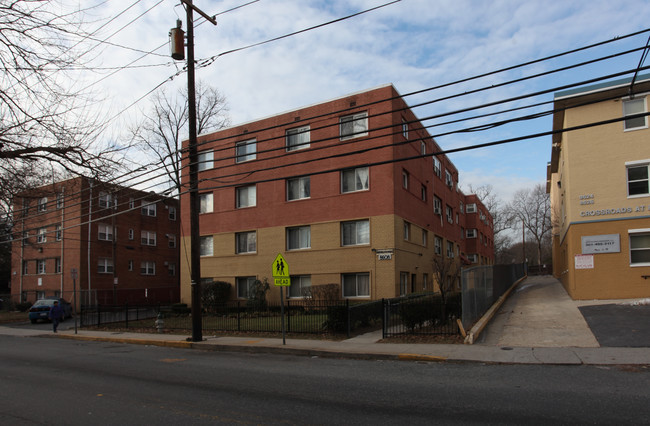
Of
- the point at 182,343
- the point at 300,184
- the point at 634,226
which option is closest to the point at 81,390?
the point at 182,343

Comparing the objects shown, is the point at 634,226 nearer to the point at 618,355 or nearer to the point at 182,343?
the point at 618,355

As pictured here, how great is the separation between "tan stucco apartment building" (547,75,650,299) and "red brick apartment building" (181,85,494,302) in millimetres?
7155

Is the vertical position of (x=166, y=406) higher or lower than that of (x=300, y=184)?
lower

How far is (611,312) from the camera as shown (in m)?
15.2

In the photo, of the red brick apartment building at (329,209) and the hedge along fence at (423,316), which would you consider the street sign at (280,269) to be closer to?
the hedge along fence at (423,316)

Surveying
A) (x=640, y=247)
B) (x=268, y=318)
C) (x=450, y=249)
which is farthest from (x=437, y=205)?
(x=268, y=318)

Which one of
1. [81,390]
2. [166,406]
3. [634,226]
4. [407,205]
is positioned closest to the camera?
[166,406]

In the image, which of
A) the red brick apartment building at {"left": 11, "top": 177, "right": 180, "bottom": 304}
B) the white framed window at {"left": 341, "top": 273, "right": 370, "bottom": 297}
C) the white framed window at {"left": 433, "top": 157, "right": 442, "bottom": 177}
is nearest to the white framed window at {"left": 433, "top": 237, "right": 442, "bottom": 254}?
the white framed window at {"left": 433, "top": 157, "right": 442, "bottom": 177}

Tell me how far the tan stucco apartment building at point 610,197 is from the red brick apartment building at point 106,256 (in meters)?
29.2

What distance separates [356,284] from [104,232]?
26.2m

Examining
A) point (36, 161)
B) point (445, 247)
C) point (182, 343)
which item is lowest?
point (182, 343)

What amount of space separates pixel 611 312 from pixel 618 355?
19.9ft

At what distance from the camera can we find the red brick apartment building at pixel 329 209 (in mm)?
22438

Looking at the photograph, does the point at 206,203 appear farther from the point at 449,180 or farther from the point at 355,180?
the point at 449,180
